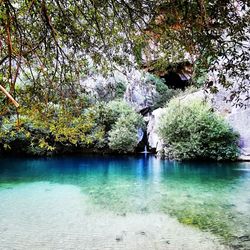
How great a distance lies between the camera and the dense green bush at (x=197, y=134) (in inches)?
606

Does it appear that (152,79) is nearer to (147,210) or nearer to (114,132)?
(114,132)

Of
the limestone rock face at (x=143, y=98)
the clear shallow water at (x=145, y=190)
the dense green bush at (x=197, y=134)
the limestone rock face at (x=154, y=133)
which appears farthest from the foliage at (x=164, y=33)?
the limestone rock face at (x=143, y=98)

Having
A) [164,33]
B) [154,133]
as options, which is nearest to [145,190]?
[164,33]

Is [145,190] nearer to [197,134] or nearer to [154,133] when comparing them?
[197,134]

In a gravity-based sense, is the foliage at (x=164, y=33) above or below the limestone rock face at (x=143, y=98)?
below

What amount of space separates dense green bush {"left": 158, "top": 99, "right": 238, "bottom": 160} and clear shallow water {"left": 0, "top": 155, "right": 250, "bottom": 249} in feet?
3.52

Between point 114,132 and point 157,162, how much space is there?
3.69m

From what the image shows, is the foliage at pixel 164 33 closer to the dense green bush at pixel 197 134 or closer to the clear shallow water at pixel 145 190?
the clear shallow water at pixel 145 190

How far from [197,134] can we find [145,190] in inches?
282

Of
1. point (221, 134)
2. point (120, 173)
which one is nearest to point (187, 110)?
point (221, 134)

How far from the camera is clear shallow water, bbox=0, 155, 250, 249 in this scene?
635 centimetres

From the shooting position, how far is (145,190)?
30.4 feet

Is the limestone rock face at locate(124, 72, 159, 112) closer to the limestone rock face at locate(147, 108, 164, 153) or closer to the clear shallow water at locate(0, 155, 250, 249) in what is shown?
the limestone rock face at locate(147, 108, 164, 153)

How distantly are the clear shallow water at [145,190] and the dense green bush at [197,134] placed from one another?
1.07m
